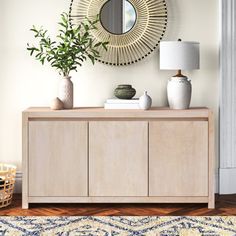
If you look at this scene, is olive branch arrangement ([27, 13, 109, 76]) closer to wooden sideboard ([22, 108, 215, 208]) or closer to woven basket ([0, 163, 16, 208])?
wooden sideboard ([22, 108, 215, 208])

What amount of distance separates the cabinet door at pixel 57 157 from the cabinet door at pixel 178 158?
1.60ft

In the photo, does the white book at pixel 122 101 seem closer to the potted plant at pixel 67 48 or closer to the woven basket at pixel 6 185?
the potted plant at pixel 67 48

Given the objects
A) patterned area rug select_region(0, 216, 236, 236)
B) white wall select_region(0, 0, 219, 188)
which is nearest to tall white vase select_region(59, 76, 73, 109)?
white wall select_region(0, 0, 219, 188)

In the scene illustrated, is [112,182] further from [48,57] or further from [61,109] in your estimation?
[48,57]

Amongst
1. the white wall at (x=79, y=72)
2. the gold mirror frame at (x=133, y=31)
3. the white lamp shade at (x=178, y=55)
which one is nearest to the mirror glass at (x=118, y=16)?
the gold mirror frame at (x=133, y=31)

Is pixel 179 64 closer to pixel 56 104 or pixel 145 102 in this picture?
pixel 145 102

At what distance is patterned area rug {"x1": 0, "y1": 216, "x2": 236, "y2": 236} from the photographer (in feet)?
11.2

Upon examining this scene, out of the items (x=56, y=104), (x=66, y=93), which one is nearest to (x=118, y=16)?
(x=66, y=93)

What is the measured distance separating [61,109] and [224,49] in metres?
1.32

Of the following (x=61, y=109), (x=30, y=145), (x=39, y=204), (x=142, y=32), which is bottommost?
(x=39, y=204)

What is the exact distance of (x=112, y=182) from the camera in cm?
399

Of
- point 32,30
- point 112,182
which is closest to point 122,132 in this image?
point 112,182

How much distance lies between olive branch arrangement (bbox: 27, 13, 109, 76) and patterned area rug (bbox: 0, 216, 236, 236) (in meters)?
1.13

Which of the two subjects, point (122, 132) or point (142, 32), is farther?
point (142, 32)
